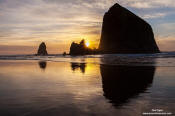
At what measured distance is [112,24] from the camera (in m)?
156

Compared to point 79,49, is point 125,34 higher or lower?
higher

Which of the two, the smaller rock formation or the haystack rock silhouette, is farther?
the smaller rock formation

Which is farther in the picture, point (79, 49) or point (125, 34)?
point (79, 49)

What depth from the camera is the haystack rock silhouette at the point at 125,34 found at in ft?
462

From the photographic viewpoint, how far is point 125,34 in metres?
146

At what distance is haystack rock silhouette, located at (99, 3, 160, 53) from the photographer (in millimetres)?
140875

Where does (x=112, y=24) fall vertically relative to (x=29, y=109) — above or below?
above

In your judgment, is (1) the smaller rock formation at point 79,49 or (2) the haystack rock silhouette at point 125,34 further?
(1) the smaller rock formation at point 79,49

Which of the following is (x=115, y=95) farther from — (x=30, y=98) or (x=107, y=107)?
(x=30, y=98)

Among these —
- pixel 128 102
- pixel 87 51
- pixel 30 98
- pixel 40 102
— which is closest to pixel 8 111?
pixel 40 102

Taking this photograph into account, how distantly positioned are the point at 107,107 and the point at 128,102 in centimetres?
103

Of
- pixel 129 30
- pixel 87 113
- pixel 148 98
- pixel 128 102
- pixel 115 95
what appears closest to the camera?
pixel 87 113

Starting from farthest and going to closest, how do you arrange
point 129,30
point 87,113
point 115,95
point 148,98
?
point 129,30
point 115,95
point 148,98
point 87,113

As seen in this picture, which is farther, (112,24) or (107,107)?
(112,24)
